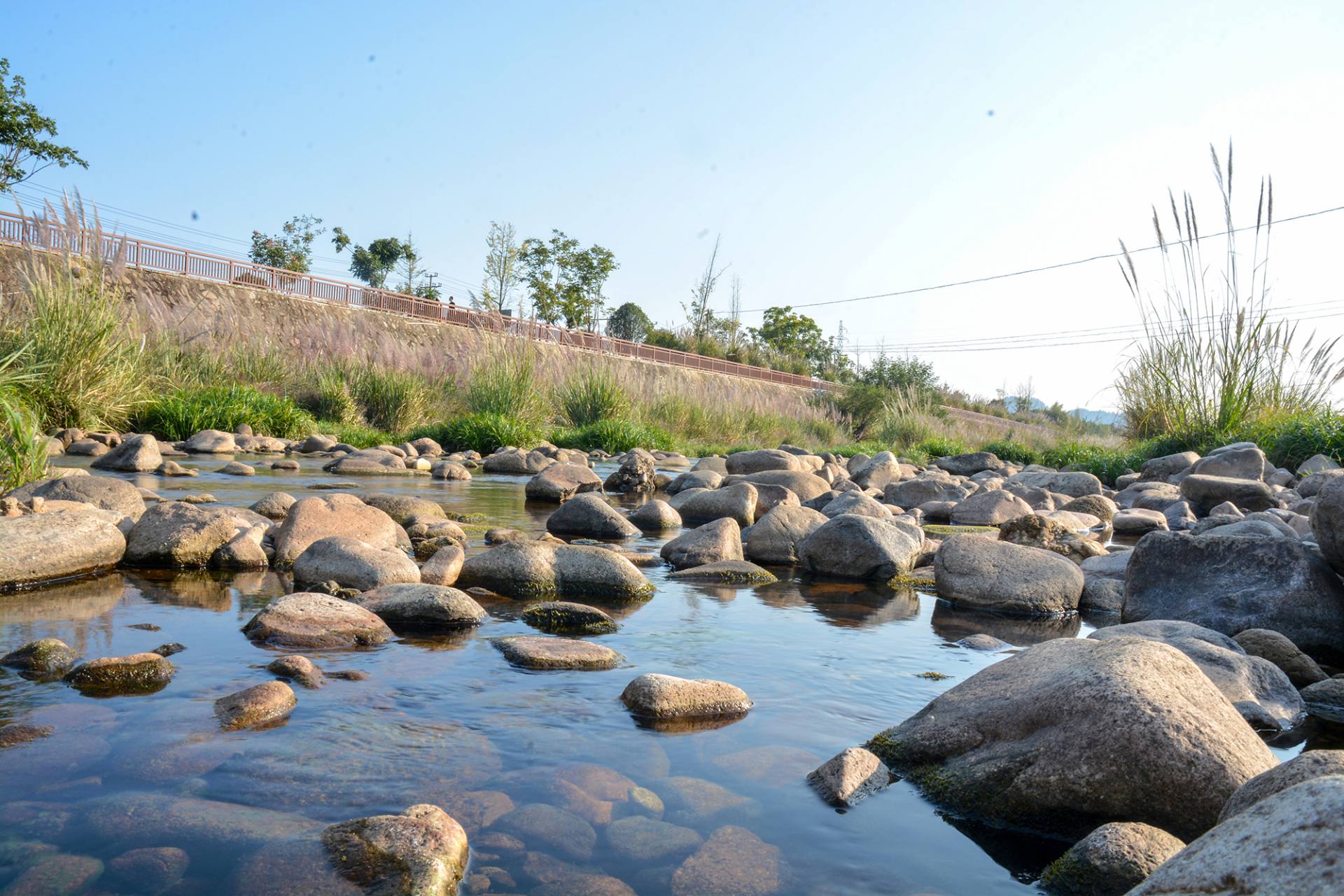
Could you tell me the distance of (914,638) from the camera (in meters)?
4.00

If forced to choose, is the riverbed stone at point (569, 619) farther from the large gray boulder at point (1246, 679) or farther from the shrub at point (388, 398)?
the shrub at point (388, 398)

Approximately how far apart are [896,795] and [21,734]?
7.09 ft

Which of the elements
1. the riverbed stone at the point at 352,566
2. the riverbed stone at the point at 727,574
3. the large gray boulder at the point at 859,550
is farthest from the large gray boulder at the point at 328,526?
the large gray boulder at the point at 859,550

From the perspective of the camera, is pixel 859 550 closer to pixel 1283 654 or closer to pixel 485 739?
pixel 1283 654

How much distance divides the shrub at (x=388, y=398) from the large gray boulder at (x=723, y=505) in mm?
8668

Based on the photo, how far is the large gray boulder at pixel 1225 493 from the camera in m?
7.73

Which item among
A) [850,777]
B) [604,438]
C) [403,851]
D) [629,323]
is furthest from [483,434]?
[629,323]

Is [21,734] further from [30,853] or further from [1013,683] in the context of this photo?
[1013,683]

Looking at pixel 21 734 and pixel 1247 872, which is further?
pixel 21 734

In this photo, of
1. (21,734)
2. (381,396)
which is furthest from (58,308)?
(21,734)

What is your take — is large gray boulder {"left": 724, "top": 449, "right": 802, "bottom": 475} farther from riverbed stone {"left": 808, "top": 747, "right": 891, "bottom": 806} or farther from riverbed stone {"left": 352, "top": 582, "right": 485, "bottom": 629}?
riverbed stone {"left": 808, "top": 747, "right": 891, "bottom": 806}

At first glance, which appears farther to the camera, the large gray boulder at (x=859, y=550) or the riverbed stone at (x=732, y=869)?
the large gray boulder at (x=859, y=550)

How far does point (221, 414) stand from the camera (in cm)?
1194

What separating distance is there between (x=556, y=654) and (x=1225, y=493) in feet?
22.7
